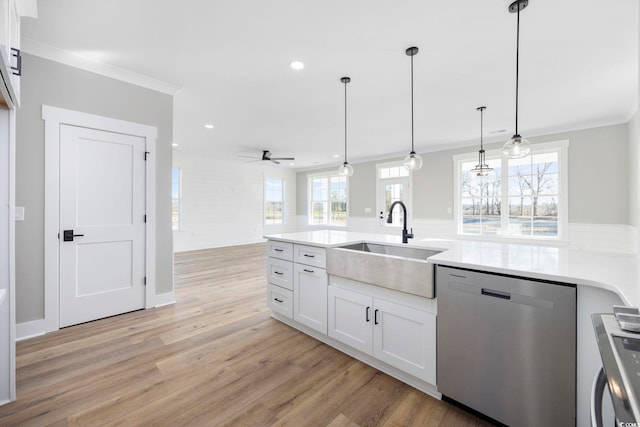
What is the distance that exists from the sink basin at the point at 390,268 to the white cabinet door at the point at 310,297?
18 cm

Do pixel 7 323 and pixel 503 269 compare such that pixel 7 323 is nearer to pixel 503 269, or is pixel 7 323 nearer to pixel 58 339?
pixel 58 339

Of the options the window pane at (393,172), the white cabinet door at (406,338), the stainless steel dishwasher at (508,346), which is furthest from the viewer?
the window pane at (393,172)

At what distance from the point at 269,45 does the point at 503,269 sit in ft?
8.32

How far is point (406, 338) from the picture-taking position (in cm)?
189

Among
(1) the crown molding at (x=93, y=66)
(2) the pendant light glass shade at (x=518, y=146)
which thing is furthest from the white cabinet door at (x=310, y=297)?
(1) the crown molding at (x=93, y=66)

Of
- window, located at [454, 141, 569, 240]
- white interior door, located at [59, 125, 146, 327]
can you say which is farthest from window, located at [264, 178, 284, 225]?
white interior door, located at [59, 125, 146, 327]

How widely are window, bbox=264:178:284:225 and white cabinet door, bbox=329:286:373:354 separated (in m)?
7.23

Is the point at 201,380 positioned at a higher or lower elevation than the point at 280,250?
lower

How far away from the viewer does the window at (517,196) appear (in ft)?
16.7

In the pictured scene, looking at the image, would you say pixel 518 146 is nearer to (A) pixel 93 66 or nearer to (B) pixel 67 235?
(A) pixel 93 66

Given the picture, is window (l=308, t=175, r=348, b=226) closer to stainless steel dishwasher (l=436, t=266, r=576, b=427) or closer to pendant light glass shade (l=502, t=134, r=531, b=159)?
pendant light glass shade (l=502, t=134, r=531, b=159)

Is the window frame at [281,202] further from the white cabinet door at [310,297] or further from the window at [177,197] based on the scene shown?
the white cabinet door at [310,297]

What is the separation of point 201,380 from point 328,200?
25.0 ft

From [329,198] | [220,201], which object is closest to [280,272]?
[220,201]
